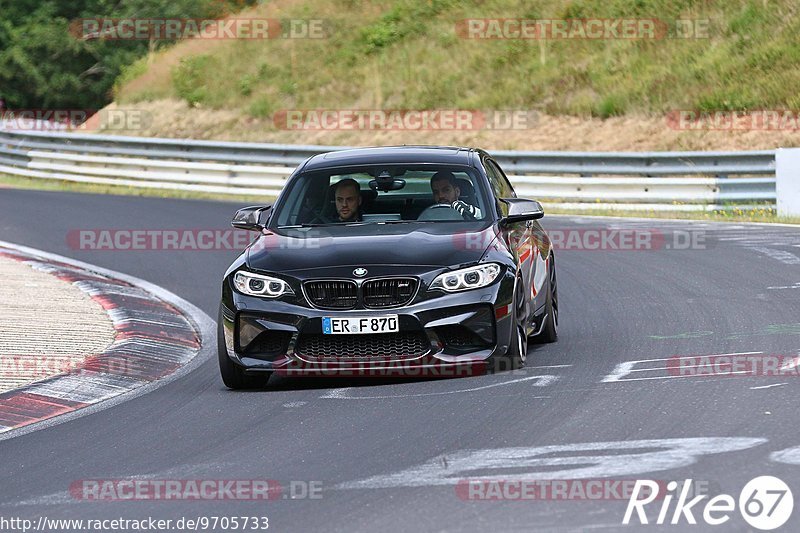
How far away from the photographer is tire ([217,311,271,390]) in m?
9.25

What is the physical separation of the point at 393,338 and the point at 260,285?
3.07ft

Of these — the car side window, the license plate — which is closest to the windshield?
the car side window

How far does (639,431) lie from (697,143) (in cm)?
2322

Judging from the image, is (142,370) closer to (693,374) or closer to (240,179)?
(693,374)

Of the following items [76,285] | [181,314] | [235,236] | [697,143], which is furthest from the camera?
[697,143]

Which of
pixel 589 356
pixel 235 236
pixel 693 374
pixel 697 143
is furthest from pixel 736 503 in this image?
pixel 697 143

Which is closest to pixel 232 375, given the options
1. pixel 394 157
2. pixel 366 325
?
pixel 366 325

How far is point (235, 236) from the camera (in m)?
19.7

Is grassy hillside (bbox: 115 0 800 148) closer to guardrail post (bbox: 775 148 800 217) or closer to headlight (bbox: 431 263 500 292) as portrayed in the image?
guardrail post (bbox: 775 148 800 217)

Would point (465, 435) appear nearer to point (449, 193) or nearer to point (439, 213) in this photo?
point (439, 213)

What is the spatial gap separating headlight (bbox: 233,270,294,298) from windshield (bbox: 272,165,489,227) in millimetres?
1040

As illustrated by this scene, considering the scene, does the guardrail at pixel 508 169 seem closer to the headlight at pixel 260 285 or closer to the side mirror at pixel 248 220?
the side mirror at pixel 248 220

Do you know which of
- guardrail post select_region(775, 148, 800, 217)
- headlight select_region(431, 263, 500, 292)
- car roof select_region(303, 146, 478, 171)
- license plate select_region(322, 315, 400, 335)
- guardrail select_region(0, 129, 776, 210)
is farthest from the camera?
guardrail select_region(0, 129, 776, 210)

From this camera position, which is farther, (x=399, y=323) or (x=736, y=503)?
(x=399, y=323)
